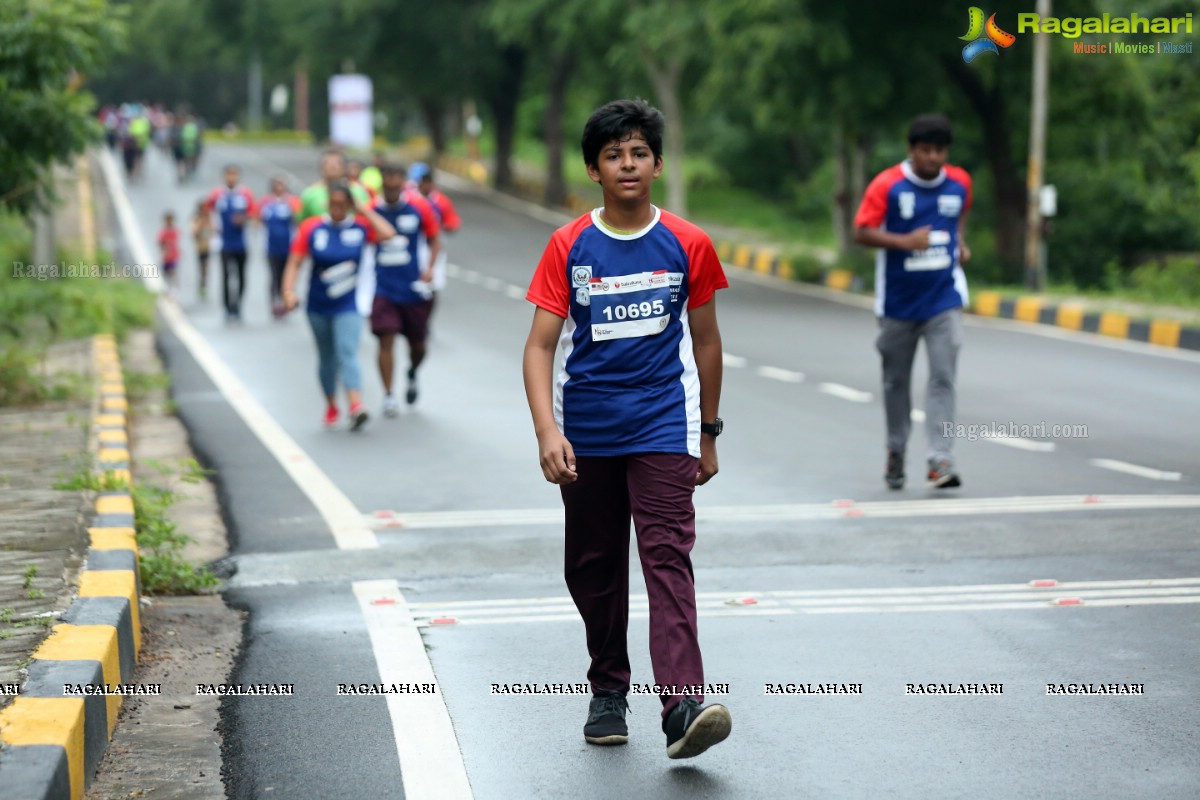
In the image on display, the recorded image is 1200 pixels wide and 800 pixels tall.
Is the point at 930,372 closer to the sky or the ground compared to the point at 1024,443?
closer to the sky

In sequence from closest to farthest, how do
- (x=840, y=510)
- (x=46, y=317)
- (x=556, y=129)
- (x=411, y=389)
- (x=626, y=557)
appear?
1. (x=626, y=557)
2. (x=840, y=510)
3. (x=411, y=389)
4. (x=46, y=317)
5. (x=556, y=129)

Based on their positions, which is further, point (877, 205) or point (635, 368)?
point (877, 205)

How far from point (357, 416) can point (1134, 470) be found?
5.16 m

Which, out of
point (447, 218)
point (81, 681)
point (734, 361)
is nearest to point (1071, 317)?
point (734, 361)

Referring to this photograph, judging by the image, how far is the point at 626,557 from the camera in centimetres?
528

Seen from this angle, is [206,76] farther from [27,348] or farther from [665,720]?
[665,720]

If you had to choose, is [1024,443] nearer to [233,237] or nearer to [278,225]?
[278,225]

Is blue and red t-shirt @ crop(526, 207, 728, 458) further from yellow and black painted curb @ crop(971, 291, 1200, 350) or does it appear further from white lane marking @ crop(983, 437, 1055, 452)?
yellow and black painted curb @ crop(971, 291, 1200, 350)

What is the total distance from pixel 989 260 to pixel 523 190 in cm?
2291

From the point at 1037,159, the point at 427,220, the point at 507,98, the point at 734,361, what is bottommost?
the point at 734,361

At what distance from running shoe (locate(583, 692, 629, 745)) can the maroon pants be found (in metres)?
0.05

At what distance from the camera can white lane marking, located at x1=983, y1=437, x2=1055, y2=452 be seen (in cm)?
1153

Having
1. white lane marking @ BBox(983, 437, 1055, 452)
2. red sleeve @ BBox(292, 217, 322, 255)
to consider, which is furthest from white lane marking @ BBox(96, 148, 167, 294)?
white lane marking @ BBox(983, 437, 1055, 452)

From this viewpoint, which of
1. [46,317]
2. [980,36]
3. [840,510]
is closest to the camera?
[840,510]
